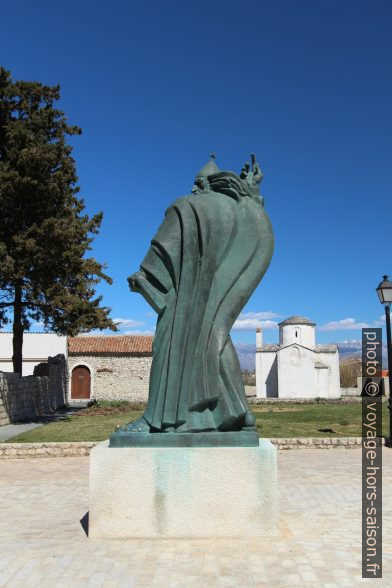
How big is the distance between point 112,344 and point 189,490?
33.0m

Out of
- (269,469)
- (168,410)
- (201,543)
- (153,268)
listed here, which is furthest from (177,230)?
(201,543)

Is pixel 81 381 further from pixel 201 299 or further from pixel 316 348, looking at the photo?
pixel 201 299

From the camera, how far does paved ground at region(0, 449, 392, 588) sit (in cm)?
358

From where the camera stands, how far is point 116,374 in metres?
35.8

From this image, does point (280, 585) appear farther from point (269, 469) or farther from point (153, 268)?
point (153, 268)

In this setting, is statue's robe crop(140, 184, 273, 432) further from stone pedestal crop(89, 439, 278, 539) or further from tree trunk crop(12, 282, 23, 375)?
tree trunk crop(12, 282, 23, 375)

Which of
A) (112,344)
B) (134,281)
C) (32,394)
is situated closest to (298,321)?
(112,344)

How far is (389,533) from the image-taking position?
4824 millimetres

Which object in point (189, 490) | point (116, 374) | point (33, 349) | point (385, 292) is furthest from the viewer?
point (33, 349)

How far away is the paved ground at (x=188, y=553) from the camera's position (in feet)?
11.7

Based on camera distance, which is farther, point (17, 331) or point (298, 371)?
point (298, 371)

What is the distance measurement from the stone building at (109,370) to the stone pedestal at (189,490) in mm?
31316

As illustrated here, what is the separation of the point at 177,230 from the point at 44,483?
16.3 feet

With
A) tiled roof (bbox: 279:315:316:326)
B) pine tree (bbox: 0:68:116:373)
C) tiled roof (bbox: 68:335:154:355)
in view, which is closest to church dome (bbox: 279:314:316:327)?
tiled roof (bbox: 279:315:316:326)
